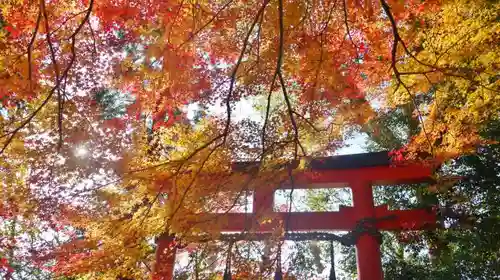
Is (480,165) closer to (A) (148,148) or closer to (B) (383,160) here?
(B) (383,160)

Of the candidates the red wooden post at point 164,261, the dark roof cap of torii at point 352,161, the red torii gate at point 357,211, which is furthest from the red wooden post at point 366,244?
the red wooden post at point 164,261

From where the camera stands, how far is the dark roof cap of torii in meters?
6.09

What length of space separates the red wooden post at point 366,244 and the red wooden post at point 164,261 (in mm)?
3110

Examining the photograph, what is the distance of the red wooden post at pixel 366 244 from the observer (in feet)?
18.1

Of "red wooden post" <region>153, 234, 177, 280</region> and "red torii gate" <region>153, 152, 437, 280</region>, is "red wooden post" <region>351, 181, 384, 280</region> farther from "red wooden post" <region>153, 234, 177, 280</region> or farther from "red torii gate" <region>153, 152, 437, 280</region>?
"red wooden post" <region>153, 234, 177, 280</region>

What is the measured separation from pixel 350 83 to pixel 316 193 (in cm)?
1046

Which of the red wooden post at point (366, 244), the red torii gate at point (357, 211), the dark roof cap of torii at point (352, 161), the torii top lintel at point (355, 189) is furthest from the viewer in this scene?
the dark roof cap of torii at point (352, 161)

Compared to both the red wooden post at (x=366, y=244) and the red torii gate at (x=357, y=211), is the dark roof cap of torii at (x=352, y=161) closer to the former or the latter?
the red torii gate at (x=357, y=211)

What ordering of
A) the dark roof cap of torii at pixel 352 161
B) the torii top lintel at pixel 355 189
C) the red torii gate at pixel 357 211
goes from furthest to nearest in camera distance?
1. the dark roof cap of torii at pixel 352 161
2. the torii top lintel at pixel 355 189
3. the red torii gate at pixel 357 211

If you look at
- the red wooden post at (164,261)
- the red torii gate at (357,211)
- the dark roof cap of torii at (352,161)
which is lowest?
the red wooden post at (164,261)

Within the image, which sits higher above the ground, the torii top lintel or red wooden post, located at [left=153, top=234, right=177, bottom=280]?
the torii top lintel

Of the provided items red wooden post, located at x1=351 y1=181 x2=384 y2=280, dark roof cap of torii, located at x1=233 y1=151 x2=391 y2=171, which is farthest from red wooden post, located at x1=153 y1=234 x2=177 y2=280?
red wooden post, located at x1=351 y1=181 x2=384 y2=280

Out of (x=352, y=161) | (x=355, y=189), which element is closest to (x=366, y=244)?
(x=355, y=189)

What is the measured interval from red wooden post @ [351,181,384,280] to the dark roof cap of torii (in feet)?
1.11
